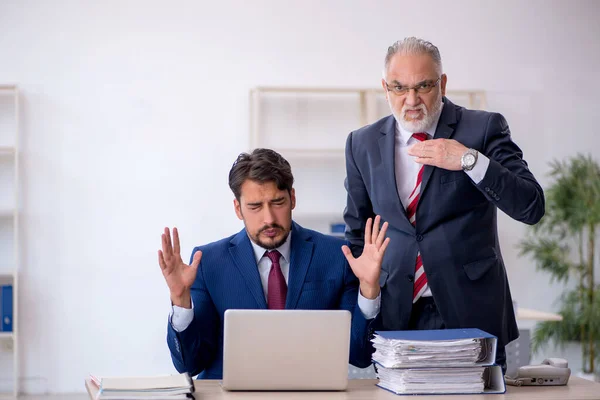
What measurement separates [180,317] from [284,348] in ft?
1.28

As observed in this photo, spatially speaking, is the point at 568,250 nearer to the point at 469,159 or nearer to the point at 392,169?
the point at 392,169

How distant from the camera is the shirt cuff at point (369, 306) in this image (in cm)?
217

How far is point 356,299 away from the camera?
242 centimetres

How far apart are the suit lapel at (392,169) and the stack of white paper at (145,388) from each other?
820 mm

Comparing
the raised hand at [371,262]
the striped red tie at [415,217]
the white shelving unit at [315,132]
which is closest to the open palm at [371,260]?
the raised hand at [371,262]

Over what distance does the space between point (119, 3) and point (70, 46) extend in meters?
0.50

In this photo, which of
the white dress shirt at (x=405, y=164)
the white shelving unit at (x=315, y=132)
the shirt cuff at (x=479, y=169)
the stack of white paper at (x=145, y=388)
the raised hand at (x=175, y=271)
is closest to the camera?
the stack of white paper at (x=145, y=388)

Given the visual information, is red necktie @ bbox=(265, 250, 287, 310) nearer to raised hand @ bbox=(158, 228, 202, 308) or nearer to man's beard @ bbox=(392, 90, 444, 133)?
raised hand @ bbox=(158, 228, 202, 308)

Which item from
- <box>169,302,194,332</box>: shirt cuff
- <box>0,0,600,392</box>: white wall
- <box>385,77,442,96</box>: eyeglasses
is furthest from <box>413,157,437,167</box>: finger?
<box>0,0,600,392</box>: white wall

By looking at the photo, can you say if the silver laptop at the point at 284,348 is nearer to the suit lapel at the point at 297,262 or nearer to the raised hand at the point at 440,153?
the suit lapel at the point at 297,262

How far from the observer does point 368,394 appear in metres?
1.93

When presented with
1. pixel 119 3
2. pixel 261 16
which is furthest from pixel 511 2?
pixel 119 3

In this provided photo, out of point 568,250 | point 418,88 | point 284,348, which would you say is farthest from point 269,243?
point 568,250

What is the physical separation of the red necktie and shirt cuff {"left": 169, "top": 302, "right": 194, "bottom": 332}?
11.7 inches
